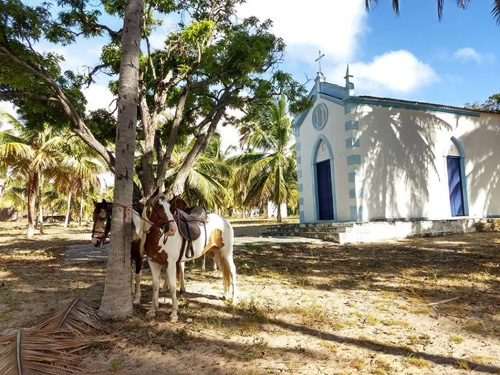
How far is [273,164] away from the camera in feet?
83.1

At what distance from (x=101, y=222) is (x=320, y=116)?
469 inches

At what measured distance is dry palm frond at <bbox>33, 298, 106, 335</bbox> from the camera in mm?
3916

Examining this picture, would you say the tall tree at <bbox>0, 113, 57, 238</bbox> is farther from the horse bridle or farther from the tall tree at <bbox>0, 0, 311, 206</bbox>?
the horse bridle

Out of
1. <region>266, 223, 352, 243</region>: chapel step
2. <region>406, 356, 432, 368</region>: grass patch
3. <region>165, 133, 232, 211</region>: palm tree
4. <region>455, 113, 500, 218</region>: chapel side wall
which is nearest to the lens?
<region>406, 356, 432, 368</region>: grass patch

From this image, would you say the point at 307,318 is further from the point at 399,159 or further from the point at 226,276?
the point at 399,159

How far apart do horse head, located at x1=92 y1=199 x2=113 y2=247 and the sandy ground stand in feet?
3.75

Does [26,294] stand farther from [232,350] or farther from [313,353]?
[313,353]

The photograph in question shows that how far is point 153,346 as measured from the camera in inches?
149

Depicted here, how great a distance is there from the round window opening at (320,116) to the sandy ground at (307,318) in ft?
25.6

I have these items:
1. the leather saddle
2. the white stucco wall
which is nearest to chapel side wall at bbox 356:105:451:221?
the white stucco wall

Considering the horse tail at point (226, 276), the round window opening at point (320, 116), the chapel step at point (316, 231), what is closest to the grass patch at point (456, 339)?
the horse tail at point (226, 276)

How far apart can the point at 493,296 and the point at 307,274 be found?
10.3 ft

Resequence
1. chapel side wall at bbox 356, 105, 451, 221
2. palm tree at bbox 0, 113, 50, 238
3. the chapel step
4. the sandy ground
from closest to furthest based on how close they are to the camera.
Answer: the sandy ground, the chapel step, chapel side wall at bbox 356, 105, 451, 221, palm tree at bbox 0, 113, 50, 238

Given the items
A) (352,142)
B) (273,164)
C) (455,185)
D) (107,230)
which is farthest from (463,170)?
(107,230)
